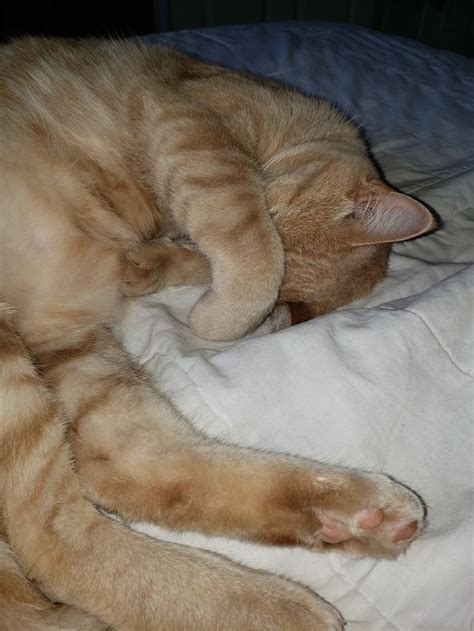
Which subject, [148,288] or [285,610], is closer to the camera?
[285,610]

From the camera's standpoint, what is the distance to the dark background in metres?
3.76

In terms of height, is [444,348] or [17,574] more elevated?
[444,348]

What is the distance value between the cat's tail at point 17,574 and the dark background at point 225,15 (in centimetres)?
308

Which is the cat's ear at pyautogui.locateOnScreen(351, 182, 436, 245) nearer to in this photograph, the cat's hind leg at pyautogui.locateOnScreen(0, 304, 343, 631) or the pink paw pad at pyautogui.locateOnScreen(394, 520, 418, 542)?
the pink paw pad at pyautogui.locateOnScreen(394, 520, 418, 542)

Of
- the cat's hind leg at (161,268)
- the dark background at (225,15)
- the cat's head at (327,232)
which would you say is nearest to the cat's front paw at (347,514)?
the cat's head at (327,232)

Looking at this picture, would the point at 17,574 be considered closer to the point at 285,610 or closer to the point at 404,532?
the point at 285,610

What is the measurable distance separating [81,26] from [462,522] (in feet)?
12.5

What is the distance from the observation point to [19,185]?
1422 mm

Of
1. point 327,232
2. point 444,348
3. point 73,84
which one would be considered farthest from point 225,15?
point 444,348

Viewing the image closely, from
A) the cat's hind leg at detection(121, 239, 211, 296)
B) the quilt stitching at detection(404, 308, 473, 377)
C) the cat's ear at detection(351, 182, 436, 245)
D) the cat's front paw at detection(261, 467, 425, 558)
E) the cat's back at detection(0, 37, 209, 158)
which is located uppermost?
the cat's back at detection(0, 37, 209, 158)

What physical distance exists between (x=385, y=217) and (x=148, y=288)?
61cm

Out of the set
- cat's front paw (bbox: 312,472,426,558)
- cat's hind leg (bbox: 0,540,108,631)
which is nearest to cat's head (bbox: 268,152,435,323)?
cat's front paw (bbox: 312,472,426,558)

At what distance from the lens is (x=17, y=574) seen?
103 cm

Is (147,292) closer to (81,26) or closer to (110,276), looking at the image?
(110,276)
